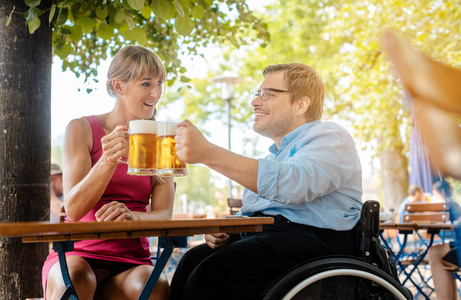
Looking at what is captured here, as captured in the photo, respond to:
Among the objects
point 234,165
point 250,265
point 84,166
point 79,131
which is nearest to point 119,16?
point 79,131

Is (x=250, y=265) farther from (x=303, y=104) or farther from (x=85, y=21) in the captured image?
(x=85, y=21)

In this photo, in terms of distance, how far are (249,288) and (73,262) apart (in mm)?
709

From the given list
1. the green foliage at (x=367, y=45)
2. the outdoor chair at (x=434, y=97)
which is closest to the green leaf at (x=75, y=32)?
the outdoor chair at (x=434, y=97)

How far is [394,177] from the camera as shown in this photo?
1199cm

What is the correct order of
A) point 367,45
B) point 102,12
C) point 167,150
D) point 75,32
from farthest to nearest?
point 367,45, point 75,32, point 102,12, point 167,150

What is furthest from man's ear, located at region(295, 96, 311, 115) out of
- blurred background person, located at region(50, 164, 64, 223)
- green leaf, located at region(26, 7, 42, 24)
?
blurred background person, located at region(50, 164, 64, 223)

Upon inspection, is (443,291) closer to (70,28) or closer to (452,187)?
(452,187)

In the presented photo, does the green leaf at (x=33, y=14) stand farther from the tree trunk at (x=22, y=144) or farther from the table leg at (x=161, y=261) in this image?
the table leg at (x=161, y=261)

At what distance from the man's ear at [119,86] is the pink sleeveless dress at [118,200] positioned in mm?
174

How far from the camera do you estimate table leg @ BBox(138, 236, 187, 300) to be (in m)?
1.61

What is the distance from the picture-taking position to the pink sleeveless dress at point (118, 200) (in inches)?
81.1

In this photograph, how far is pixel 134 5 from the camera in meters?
2.29

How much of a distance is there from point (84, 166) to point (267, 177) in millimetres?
876

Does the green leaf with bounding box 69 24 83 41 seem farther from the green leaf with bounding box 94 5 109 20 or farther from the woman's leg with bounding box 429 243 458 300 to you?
the woman's leg with bounding box 429 243 458 300
